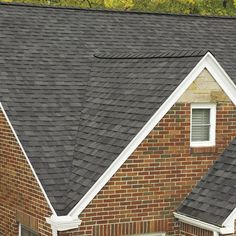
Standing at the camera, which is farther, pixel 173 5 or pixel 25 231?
pixel 173 5

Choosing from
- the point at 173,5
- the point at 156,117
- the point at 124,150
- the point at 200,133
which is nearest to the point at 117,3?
the point at 173,5

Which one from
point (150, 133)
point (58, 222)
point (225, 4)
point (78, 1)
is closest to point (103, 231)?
point (58, 222)

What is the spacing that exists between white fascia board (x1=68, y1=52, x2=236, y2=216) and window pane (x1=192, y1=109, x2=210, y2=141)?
22.8 inches

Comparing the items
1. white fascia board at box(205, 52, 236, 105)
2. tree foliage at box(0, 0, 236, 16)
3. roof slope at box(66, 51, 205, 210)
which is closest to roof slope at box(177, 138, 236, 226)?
white fascia board at box(205, 52, 236, 105)

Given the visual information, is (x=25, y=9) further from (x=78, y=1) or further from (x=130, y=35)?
(x=78, y=1)

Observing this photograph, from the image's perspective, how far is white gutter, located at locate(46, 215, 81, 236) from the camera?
10164 millimetres

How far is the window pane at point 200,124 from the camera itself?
11727 millimetres

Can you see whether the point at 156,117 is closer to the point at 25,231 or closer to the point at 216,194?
the point at 216,194

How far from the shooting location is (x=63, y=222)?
10164mm

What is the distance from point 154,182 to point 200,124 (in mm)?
1421

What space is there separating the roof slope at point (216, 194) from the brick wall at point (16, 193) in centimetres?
249

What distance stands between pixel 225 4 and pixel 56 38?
20.1m

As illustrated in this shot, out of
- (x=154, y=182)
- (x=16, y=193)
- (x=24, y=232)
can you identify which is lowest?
(x=24, y=232)

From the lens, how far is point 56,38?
1636 cm
